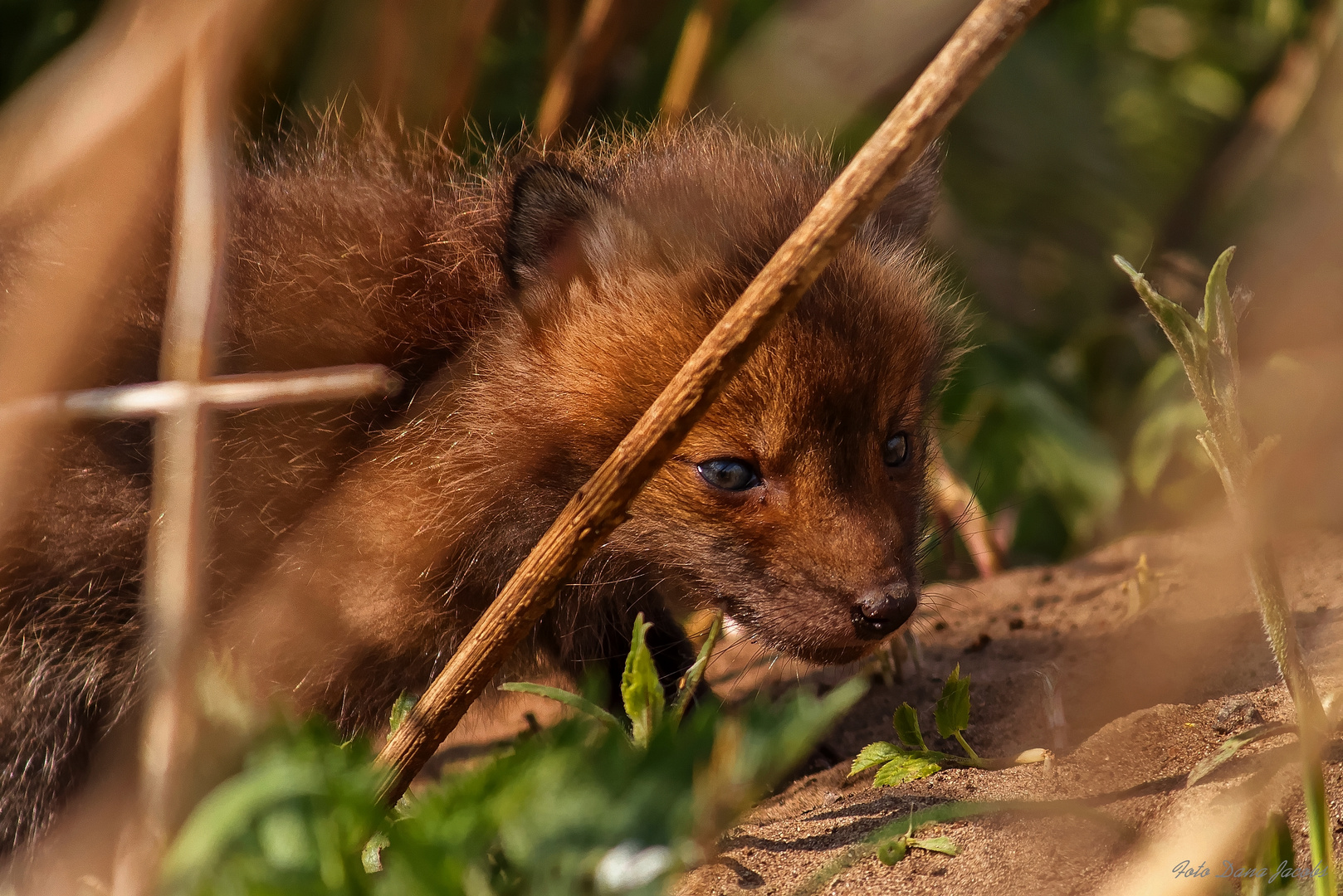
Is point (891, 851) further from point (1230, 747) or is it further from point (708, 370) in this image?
point (708, 370)

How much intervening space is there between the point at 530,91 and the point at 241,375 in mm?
2289

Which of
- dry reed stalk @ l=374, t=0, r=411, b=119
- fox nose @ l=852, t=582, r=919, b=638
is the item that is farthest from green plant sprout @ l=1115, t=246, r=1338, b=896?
dry reed stalk @ l=374, t=0, r=411, b=119

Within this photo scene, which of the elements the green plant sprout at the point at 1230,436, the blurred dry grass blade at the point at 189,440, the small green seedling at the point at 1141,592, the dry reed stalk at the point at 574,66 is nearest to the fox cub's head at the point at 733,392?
the small green seedling at the point at 1141,592

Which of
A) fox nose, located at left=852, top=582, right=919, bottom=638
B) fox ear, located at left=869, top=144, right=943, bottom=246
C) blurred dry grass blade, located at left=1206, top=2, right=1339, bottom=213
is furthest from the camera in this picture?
blurred dry grass blade, located at left=1206, top=2, right=1339, bottom=213

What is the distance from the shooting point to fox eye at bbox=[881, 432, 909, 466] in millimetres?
2637

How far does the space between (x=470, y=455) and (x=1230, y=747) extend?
159 cm

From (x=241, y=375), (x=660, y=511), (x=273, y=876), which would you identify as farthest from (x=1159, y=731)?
(x=241, y=375)

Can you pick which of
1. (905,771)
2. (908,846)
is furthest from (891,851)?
(905,771)

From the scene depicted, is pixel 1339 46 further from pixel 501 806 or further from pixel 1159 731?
pixel 501 806

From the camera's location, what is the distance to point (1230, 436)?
5.15 ft

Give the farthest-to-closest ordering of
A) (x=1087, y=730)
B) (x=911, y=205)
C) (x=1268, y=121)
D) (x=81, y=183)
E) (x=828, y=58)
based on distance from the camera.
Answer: (x=1268, y=121) < (x=828, y=58) < (x=911, y=205) < (x=81, y=183) < (x=1087, y=730)

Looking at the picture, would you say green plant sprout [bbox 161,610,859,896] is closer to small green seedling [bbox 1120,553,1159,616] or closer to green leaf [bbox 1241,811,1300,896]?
green leaf [bbox 1241,811,1300,896]

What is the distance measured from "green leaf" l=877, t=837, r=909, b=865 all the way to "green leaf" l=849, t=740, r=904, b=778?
0.30 m

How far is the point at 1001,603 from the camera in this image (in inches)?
123
